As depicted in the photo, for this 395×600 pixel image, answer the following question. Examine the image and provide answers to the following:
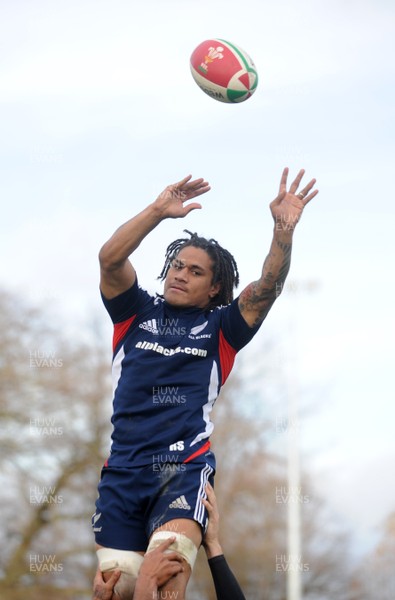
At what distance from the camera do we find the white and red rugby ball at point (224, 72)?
720 centimetres

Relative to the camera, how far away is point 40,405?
27641mm

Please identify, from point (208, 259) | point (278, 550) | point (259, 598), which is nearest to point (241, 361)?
point (278, 550)

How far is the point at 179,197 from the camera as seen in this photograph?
6629mm

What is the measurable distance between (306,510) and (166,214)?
3076 cm

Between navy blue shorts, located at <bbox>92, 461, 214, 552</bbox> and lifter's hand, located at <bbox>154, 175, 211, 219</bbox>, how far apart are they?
172cm

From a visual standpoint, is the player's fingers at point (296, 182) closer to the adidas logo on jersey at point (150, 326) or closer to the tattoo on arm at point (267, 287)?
→ the tattoo on arm at point (267, 287)

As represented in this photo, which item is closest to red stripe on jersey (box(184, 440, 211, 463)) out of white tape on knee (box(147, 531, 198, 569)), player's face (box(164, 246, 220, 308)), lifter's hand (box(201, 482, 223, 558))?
lifter's hand (box(201, 482, 223, 558))

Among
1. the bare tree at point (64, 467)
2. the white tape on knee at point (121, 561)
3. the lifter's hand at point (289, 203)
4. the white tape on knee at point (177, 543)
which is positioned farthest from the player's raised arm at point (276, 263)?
the bare tree at point (64, 467)

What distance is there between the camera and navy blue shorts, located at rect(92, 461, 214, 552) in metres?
6.10

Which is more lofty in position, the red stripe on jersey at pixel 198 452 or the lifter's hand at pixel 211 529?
the red stripe on jersey at pixel 198 452

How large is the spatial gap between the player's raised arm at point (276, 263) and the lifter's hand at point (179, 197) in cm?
57

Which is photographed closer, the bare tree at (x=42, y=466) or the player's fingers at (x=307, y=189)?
the player's fingers at (x=307, y=189)

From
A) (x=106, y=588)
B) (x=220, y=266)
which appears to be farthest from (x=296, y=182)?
(x=106, y=588)

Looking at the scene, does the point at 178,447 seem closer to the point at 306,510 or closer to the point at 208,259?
the point at 208,259
